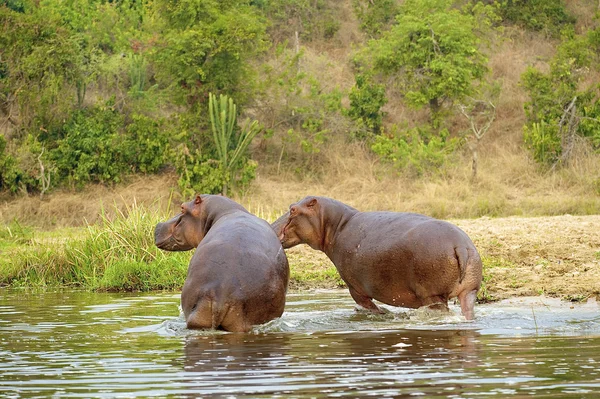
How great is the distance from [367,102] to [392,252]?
16.5m

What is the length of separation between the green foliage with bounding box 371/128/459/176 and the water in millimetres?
12242

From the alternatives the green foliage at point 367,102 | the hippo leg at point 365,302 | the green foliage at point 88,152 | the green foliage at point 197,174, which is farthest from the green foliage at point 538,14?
the hippo leg at point 365,302

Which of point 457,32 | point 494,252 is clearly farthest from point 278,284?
point 457,32

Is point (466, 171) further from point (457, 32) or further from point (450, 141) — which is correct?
point (457, 32)

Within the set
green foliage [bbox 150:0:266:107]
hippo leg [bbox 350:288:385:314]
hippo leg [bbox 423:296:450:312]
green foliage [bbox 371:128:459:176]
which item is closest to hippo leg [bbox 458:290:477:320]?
hippo leg [bbox 423:296:450:312]

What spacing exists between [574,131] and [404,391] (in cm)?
1693

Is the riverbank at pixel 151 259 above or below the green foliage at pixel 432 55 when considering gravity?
below

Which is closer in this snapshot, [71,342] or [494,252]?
[71,342]

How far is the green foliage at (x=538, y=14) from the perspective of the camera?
29.4 meters

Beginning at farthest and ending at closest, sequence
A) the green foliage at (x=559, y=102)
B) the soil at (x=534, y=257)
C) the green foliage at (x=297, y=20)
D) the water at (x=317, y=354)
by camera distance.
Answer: the green foliage at (x=297, y=20) < the green foliage at (x=559, y=102) < the soil at (x=534, y=257) < the water at (x=317, y=354)

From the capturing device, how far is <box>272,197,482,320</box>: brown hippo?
712 cm

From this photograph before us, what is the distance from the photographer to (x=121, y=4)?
1138 inches

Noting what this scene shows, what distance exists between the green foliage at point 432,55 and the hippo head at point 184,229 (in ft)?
47.9

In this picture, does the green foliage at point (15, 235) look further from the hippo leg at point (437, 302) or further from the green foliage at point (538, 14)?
the green foliage at point (538, 14)
